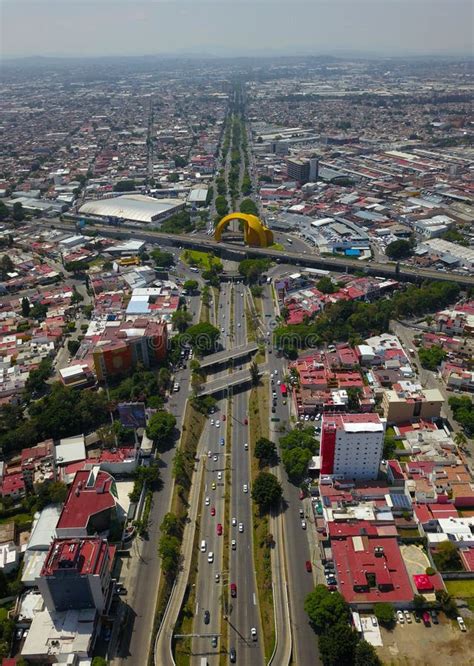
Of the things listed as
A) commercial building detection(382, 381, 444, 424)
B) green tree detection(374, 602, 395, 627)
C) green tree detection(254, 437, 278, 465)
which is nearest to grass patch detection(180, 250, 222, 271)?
commercial building detection(382, 381, 444, 424)

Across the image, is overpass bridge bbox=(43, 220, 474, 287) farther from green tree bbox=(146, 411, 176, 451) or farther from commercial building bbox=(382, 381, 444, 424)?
green tree bbox=(146, 411, 176, 451)

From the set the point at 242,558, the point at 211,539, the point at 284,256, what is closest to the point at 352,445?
the point at 242,558

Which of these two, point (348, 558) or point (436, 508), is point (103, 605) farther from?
point (436, 508)

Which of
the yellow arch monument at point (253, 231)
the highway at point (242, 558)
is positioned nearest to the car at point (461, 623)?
the highway at point (242, 558)

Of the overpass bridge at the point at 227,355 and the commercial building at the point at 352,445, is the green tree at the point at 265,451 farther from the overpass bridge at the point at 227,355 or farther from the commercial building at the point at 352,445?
the overpass bridge at the point at 227,355

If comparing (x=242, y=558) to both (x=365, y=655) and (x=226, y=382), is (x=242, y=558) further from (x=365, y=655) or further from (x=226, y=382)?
(x=226, y=382)

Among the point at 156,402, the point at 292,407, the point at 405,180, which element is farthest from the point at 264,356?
the point at 405,180
